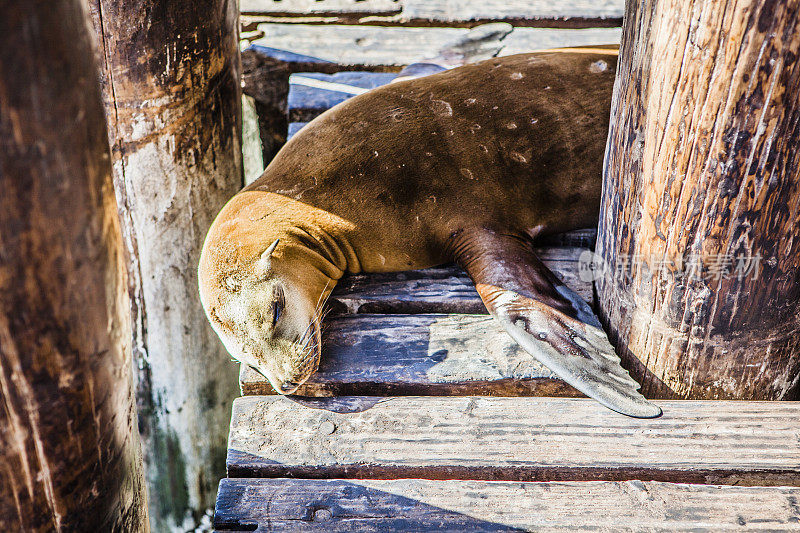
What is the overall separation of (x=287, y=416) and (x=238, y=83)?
1.67 m

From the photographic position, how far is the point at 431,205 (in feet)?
9.02

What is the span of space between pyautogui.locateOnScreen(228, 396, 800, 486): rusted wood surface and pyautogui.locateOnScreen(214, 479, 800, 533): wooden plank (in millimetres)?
46

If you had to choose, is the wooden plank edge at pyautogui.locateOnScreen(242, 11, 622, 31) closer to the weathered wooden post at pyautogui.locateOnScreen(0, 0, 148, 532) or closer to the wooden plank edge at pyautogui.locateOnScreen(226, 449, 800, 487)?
the wooden plank edge at pyautogui.locateOnScreen(226, 449, 800, 487)

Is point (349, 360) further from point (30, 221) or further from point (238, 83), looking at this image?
point (238, 83)

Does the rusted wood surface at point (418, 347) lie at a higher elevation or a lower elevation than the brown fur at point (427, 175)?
lower

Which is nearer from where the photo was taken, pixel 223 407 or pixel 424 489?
pixel 424 489

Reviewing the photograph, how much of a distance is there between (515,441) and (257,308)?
942 millimetres

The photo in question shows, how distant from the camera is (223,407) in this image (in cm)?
337

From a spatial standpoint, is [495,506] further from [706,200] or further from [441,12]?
[441,12]

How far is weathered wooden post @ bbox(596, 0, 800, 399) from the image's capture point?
1493mm

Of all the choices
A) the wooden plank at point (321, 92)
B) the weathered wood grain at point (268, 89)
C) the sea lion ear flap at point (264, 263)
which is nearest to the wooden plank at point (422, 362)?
the sea lion ear flap at point (264, 263)

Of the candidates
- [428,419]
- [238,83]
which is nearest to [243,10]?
[238,83]

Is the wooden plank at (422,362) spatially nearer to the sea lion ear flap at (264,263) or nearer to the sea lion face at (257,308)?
the sea lion face at (257,308)

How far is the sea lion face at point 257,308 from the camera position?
2.22 metres
